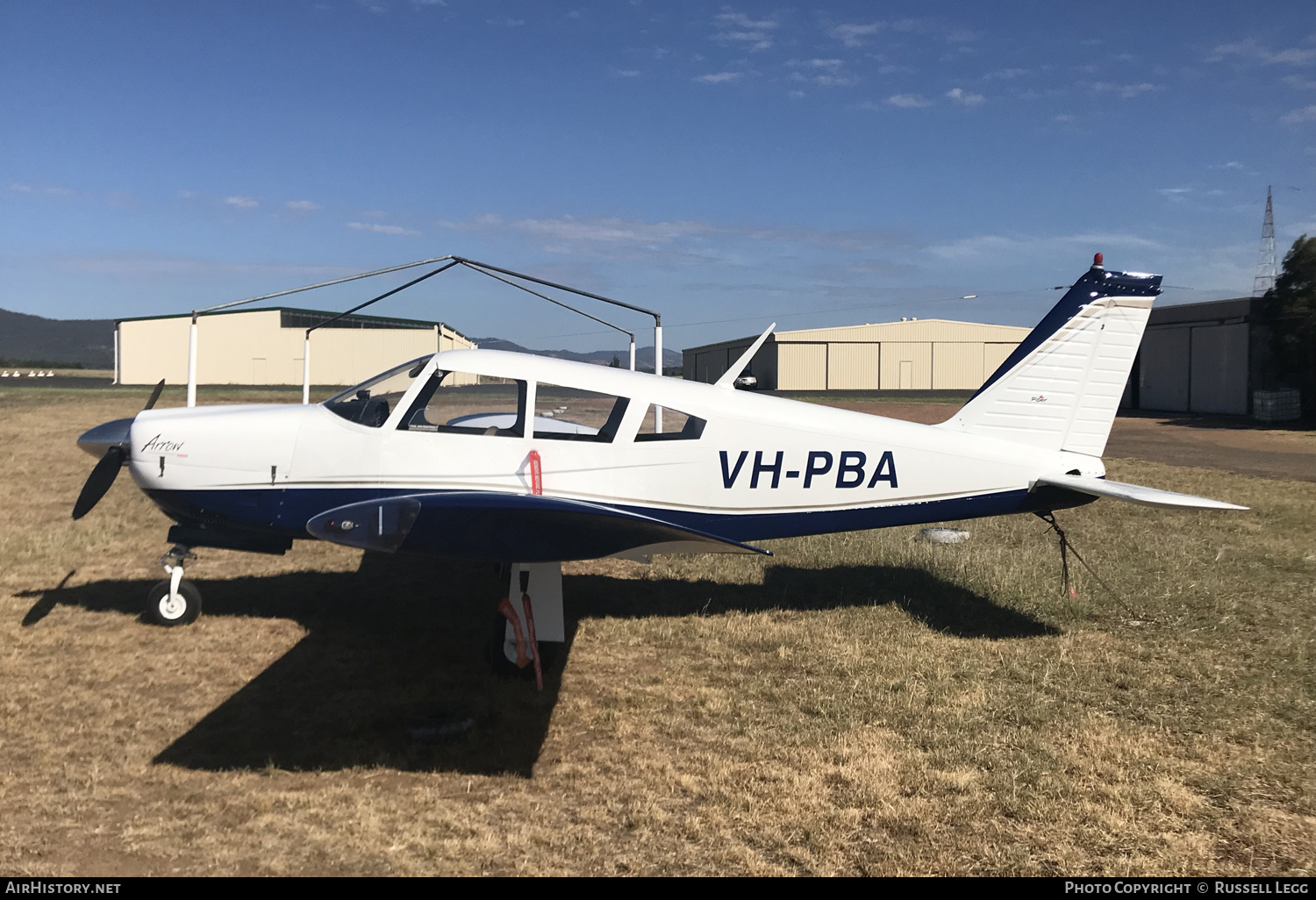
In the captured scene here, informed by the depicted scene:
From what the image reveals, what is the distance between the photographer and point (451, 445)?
6.22 meters

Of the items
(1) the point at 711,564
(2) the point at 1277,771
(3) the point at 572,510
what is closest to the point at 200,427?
(3) the point at 572,510

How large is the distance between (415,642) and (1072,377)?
6.30 m

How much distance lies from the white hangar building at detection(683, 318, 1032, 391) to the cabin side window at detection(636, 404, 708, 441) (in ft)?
175

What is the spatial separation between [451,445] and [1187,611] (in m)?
7.03

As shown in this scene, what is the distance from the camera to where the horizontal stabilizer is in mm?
6020

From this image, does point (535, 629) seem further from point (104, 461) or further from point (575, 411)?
point (104, 461)

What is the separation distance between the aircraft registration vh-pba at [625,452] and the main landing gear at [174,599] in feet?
0.06

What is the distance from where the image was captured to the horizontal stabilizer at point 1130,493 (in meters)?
6.02

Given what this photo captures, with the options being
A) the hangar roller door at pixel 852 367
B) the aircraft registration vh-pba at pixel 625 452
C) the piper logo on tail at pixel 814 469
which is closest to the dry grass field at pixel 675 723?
the aircraft registration vh-pba at pixel 625 452

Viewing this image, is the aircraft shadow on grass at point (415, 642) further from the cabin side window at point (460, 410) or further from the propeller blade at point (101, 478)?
the cabin side window at point (460, 410)

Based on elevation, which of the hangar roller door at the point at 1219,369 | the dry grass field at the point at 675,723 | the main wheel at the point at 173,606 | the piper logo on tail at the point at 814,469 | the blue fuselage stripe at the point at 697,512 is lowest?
the dry grass field at the point at 675,723

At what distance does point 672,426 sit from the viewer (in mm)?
6438

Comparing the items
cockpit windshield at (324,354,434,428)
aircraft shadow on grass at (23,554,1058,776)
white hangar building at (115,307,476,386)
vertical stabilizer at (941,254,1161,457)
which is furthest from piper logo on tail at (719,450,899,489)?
white hangar building at (115,307,476,386)

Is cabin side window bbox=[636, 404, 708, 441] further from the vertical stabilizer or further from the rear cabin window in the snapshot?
the vertical stabilizer
